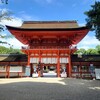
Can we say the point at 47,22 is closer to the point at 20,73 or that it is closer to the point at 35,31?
the point at 35,31

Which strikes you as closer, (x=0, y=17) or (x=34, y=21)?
(x=0, y=17)

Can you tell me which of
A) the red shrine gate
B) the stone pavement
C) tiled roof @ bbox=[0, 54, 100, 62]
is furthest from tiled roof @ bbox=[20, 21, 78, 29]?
the stone pavement

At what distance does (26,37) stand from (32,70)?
5.04m

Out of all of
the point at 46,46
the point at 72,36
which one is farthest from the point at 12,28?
the point at 72,36

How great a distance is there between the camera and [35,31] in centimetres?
2864

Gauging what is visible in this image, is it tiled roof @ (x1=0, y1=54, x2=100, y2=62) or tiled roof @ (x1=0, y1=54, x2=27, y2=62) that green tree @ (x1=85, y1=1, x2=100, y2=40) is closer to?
tiled roof @ (x1=0, y1=54, x2=100, y2=62)

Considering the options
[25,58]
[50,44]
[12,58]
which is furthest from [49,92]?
[12,58]

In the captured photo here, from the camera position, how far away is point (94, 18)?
21.2 metres

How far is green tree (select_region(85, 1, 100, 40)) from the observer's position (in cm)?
2034

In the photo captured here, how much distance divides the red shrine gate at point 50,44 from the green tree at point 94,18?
5991mm

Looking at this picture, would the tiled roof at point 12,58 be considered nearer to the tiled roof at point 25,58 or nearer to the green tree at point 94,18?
the tiled roof at point 25,58

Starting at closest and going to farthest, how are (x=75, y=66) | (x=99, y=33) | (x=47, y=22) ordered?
1. (x=99, y=33)
2. (x=75, y=66)
3. (x=47, y=22)

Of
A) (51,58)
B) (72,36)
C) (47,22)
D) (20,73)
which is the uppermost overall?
(47,22)

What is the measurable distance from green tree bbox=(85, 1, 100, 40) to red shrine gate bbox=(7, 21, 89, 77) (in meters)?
5.99
